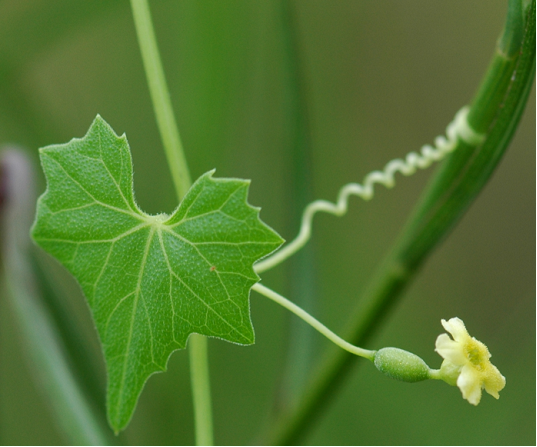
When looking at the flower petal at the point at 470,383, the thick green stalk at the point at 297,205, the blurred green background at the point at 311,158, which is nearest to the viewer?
the flower petal at the point at 470,383

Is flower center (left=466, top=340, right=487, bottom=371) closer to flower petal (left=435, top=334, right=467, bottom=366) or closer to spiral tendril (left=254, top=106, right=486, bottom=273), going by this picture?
flower petal (left=435, top=334, right=467, bottom=366)

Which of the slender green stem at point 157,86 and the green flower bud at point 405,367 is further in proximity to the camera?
the slender green stem at point 157,86

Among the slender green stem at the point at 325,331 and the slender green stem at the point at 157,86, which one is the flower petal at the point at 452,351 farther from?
the slender green stem at the point at 157,86

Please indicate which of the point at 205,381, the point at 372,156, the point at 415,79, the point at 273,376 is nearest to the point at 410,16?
the point at 415,79

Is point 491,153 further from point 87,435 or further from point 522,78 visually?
point 87,435

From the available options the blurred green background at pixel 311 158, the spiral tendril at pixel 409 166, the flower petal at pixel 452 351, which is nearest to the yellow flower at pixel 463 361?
the flower petal at pixel 452 351

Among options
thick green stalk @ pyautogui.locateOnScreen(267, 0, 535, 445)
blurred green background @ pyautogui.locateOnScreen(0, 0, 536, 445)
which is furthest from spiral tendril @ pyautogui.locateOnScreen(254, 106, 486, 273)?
blurred green background @ pyautogui.locateOnScreen(0, 0, 536, 445)

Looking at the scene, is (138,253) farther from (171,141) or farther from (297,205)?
(297,205)
